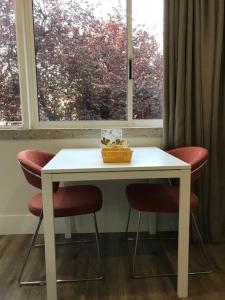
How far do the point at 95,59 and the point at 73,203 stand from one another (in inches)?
48.3

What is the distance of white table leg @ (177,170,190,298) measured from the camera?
1581mm

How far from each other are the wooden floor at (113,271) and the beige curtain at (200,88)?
0.43 metres

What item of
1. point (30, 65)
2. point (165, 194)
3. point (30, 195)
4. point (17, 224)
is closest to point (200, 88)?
point (165, 194)

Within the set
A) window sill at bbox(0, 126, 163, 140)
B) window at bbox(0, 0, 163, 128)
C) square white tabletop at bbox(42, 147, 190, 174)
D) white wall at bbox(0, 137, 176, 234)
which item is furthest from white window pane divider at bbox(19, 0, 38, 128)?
square white tabletop at bbox(42, 147, 190, 174)

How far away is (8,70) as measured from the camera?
2.40 metres

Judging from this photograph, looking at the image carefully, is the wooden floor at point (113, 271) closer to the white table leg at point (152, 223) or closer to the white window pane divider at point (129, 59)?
the white table leg at point (152, 223)

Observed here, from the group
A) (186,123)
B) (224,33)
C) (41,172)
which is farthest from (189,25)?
(41,172)

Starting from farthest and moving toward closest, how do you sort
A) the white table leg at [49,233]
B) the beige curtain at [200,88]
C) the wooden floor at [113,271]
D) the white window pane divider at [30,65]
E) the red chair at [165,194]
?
the white window pane divider at [30,65]
the beige curtain at [200,88]
the red chair at [165,194]
the wooden floor at [113,271]
the white table leg at [49,233]

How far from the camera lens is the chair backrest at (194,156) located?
178 cm

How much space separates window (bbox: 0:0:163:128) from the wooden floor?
3.26 ft

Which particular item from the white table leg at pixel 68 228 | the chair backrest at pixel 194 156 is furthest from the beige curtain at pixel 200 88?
the white table leg at pixel 68 228

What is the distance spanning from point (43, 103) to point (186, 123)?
1.18m

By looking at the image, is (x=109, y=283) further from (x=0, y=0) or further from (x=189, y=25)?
(x=0, y=0)

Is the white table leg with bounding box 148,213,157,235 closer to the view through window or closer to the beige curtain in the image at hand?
the beige curtain
